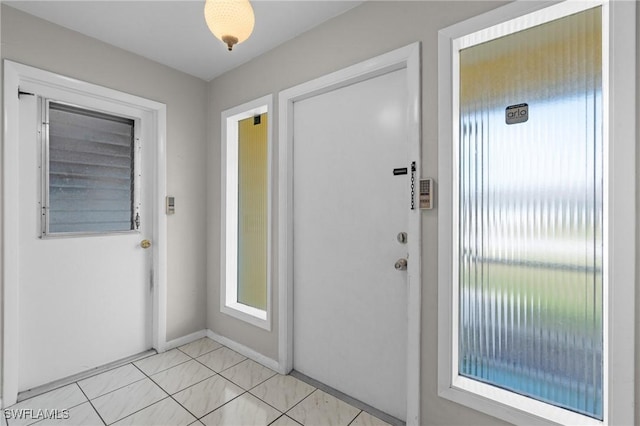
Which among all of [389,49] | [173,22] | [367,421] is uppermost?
[173,22]

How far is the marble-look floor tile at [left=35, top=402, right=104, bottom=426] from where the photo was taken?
1669 mm

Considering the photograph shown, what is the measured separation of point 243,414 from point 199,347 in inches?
41.7

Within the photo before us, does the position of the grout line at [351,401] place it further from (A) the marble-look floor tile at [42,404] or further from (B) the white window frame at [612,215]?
(A) the marble-look floor tile at [42,404]

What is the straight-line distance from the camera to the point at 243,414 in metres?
1.76

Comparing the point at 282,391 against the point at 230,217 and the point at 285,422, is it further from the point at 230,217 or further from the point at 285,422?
the point at 230,217

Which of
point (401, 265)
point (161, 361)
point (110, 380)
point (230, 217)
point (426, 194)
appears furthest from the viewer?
point (230, 217)

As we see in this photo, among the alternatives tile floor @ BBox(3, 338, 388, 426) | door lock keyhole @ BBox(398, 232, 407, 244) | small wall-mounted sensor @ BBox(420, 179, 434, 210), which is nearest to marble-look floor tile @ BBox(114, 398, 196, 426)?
tile floor @ BBox(3, 338, 388, 426)

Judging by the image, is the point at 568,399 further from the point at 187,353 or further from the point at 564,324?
the point at 187,353

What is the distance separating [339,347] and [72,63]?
268cm

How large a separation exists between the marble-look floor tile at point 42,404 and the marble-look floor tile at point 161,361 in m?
0.39

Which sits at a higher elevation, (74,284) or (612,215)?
→ (612,215)

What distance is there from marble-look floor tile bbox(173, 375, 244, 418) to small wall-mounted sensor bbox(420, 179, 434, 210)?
1.69 meters

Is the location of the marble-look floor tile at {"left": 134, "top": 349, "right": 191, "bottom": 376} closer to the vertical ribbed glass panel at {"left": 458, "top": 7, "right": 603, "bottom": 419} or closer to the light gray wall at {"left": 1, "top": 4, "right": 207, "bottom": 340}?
the light gray wall at {"left": 1, "top": 4, "right": 207, "bottom": 340}

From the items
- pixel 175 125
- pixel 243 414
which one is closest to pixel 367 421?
pixel 243 414
